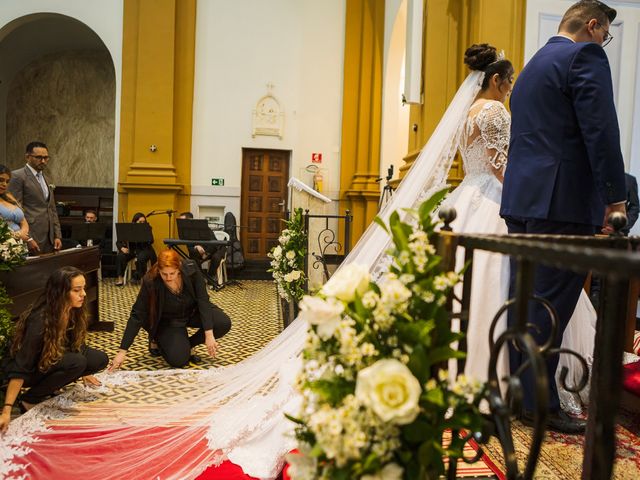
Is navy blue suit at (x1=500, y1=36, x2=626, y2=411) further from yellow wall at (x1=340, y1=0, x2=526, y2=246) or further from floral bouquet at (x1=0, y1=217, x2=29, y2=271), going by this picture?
floral bouquet at (x1=0, y1=217, x2=29, y2=271)

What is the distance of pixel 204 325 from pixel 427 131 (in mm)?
3311

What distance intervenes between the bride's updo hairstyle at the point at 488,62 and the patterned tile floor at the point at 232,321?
2.74 m

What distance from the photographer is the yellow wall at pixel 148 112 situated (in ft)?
33.0

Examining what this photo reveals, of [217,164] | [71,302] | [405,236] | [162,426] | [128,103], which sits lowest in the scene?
[162,426]

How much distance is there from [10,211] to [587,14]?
4.07 m

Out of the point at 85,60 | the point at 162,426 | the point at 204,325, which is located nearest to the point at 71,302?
the point at 162,426

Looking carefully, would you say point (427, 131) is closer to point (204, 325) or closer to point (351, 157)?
point (204, 325)

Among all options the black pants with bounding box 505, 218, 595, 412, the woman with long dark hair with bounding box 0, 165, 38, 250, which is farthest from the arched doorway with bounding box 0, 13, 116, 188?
the black pants with bounding box 505, 218, 595, 412

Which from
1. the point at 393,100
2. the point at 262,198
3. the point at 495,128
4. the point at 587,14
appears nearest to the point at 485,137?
the point at 495,128

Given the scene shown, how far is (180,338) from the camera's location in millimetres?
4188

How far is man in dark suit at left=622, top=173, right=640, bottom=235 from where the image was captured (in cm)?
466

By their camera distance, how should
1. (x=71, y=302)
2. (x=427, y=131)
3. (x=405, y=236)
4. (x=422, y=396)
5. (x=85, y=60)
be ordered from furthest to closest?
1. (x=85, y=60)
2. (x=427, y=131)
3. (x=71, y=302)
4. (x=405, y=236)
5. (x=422, y=396)

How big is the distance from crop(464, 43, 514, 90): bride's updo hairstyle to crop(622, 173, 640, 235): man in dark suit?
229cm

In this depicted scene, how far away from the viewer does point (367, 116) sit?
11.1 m
